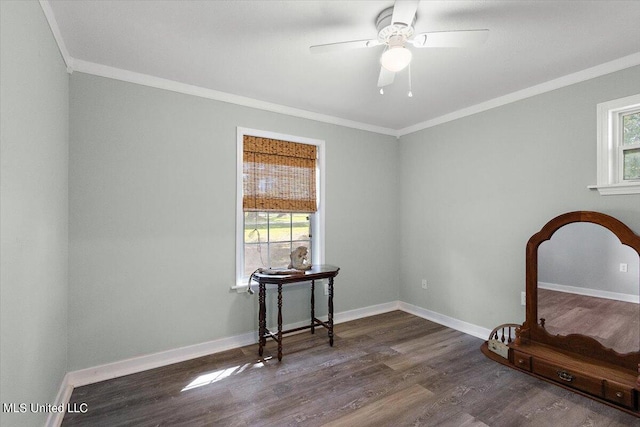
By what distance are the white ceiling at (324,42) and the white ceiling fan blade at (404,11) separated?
185 millimetres

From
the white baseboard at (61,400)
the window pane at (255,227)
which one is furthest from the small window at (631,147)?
the white baseboard at (61,400)

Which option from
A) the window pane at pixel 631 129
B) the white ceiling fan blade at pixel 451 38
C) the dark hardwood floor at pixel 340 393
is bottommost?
the dark hardwood floor at pixel 340 393

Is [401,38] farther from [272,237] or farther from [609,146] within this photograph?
[272,237]

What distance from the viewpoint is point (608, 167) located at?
2.47 meters

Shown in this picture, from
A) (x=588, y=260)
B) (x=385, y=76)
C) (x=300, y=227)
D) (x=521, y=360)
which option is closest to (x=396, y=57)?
(x=385, y=76)

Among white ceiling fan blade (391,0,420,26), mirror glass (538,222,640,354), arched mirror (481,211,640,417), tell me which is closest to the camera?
white ceiling fan blade (391,0,420,26)

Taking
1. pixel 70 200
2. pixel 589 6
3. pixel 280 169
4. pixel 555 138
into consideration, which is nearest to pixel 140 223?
pixel 70 200

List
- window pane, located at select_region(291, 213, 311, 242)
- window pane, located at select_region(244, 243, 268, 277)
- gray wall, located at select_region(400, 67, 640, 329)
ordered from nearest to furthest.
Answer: gray wall, located at select_region(400, 67, 640, 329), window pane, located at select_region(244, 243, 268, 277), window pane, located at select_region(291, 213, 311, 242)

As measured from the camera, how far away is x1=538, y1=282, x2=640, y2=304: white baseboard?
238 centimetres

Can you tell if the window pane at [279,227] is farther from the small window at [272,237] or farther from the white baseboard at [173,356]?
the white baseboard at [173,356]

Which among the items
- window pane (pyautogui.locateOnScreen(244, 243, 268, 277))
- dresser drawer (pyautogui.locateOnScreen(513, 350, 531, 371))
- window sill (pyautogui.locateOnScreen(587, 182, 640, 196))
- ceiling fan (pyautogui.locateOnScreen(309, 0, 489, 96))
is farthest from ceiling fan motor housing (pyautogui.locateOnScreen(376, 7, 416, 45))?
dresser drawer (pyautogui.locateOnScreen(513, 350, 531, 371))

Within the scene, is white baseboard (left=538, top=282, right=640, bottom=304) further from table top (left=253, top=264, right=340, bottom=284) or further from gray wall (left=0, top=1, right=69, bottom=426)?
gray wall (left=0, top=1, right=69, bottom=426)

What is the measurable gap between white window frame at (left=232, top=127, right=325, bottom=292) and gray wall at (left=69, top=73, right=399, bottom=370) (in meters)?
0.06

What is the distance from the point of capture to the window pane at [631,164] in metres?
2.38
